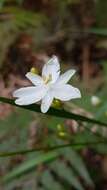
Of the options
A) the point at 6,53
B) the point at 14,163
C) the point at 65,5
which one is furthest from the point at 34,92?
the point at 65,5

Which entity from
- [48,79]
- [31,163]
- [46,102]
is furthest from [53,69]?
[31,163]

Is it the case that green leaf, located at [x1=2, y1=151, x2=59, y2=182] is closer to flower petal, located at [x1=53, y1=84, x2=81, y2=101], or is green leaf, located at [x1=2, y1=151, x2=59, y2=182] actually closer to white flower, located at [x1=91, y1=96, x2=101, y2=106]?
white flower, located at [x1=91, y1=96, x2=101, y2=106]

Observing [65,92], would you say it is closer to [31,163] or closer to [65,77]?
[65,77]

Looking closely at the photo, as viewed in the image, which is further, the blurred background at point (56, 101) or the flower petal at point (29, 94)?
the blurred background at point (56, 101)

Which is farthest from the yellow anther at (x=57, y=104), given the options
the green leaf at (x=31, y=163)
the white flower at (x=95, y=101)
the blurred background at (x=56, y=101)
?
the white flower at (x=95, y=101)

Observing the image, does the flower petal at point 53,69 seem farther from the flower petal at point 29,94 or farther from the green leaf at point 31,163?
the green leaf at point 31,163

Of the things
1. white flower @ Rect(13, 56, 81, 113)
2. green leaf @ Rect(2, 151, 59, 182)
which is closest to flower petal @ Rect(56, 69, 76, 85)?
white flower @ Rect(13, 56, 81, 113)
